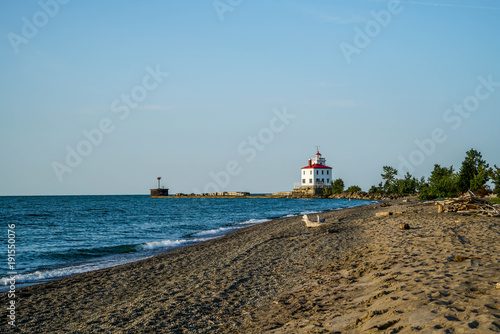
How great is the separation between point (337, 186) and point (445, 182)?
5335cm

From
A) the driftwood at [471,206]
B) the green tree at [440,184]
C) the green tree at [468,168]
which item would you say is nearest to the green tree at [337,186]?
the green tree at [440,184]

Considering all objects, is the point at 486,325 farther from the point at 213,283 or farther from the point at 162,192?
the point at 162,192

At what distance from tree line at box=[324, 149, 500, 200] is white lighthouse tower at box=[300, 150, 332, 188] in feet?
7.33

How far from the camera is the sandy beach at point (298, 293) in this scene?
19.2 feet

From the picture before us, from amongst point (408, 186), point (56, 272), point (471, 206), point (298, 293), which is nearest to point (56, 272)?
point (56, 272)

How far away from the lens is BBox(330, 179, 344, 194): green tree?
105 meters

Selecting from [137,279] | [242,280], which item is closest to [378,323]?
[242,280]

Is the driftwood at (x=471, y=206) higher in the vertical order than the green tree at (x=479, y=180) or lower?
lower

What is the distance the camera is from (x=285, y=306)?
7.57 metres

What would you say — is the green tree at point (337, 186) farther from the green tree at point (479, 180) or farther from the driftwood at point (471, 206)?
the driftwood at point (471, 206)

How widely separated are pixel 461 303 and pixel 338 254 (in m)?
6.81

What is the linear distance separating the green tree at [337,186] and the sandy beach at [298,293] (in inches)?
3635

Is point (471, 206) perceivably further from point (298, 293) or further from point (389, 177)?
point (389, 177)

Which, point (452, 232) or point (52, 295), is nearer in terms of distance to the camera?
point (52, 295)
